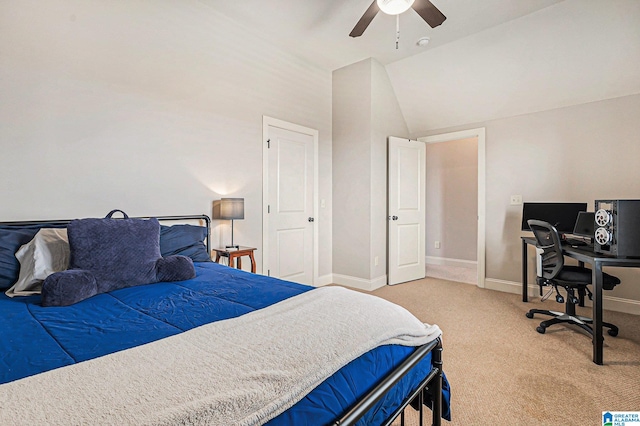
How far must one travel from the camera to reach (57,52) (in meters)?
2.24

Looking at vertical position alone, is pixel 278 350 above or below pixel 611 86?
below

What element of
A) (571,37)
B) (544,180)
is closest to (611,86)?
(571,37)

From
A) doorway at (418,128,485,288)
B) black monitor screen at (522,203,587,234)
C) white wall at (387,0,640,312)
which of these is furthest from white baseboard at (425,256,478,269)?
black monitor screen at (522,203,587,234)

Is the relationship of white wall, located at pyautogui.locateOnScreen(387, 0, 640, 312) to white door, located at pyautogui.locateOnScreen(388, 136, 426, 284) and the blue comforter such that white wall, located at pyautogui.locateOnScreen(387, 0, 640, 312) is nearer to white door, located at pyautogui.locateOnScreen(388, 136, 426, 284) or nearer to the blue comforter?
white door, located at pyautogui.locateOnScreen(388, 136, 426, 284)

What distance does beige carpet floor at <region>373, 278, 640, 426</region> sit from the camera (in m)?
1.74

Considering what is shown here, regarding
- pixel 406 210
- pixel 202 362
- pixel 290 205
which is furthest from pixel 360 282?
pixel 202 362

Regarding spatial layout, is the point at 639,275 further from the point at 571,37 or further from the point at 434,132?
the point at 434,132

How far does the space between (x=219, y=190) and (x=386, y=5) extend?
2236 millimetres

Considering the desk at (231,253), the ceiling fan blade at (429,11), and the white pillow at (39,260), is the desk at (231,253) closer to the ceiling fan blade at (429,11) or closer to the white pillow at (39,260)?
the white pillow at (39,260)

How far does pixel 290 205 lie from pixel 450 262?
147 inches

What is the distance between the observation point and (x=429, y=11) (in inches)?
93.4

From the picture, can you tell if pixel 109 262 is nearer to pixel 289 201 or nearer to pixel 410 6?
pixel 289 201

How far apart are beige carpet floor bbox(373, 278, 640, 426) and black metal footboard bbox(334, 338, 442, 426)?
1.55 feet

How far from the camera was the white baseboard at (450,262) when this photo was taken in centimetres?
576
